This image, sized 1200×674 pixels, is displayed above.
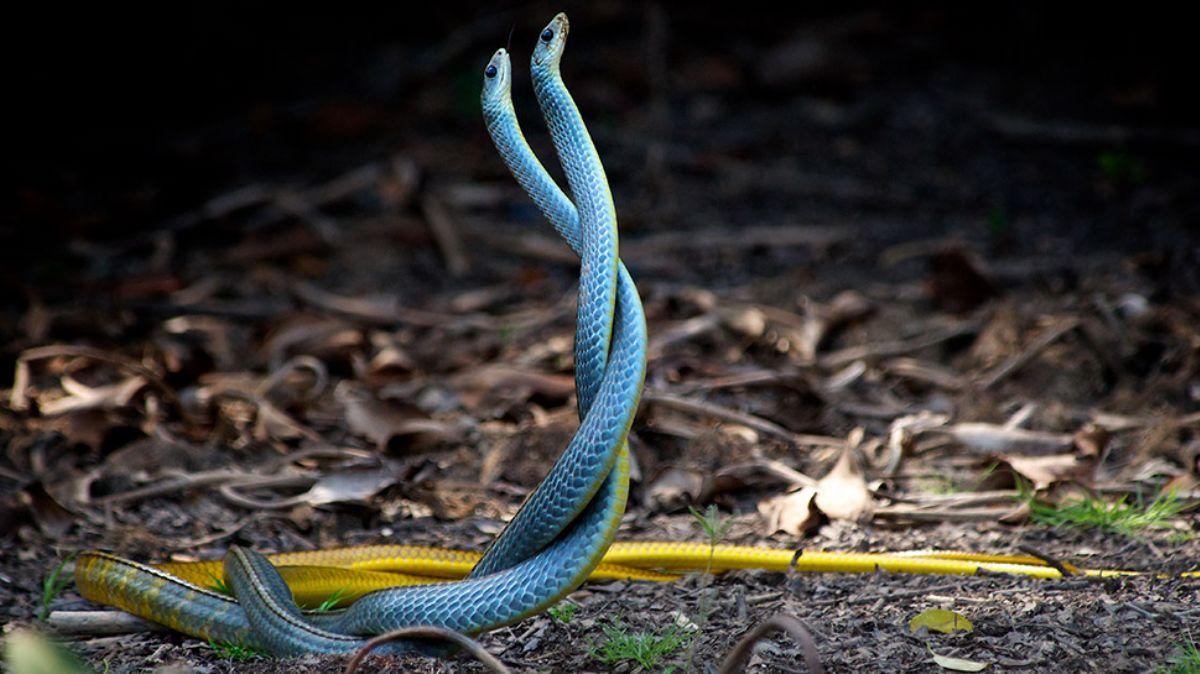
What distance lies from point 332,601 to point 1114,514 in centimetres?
213

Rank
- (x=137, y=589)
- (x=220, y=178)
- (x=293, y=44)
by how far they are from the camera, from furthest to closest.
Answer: (x=293, y=44) < (x=220, y=178) < (x=137, y=589)

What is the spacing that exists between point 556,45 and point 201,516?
2.06 meters

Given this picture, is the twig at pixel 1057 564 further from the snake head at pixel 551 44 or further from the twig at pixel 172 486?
the twig at pixel 172 486

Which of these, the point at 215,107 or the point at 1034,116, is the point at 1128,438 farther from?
the point at 215,107

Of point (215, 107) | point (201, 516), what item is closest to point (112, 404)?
point (201, 516)

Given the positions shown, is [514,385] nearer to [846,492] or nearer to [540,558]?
[846,492]

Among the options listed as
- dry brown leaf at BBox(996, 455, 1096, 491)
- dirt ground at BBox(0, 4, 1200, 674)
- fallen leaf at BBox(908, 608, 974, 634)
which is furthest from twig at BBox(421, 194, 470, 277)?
fallen leaf at BBox(908, 608, 974, 634)

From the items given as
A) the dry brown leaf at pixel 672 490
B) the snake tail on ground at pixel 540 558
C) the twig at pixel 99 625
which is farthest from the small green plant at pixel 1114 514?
the twig at pixel 99 625

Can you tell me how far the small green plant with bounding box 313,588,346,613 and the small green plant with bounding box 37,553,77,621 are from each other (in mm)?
676

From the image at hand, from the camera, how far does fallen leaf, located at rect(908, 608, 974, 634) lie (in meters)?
2.56

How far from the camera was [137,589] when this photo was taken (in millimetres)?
2789

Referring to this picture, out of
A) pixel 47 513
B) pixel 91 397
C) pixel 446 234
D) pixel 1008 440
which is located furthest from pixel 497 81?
pixel 446 234

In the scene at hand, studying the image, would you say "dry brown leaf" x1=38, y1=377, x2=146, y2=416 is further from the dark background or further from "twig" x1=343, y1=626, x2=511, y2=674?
"twig" x1=343, y1=626, x2=511, y2=674

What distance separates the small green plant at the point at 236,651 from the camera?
263 centimetres
